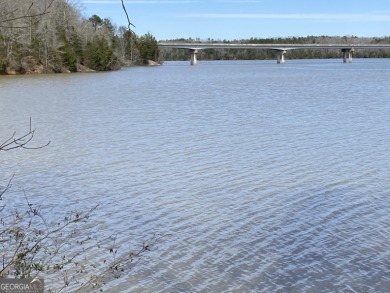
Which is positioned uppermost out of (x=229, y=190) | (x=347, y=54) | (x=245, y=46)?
(x=245, y=46)

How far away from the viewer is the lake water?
882 centimetres

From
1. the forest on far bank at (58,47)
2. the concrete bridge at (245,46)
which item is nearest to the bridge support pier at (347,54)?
the concrete bridge at (245,46)

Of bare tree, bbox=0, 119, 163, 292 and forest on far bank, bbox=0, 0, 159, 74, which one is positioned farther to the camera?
forest on far bank, bbox=0, 0, 159, 74

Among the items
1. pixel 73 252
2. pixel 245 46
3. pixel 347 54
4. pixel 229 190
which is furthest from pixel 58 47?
pixel 347 54

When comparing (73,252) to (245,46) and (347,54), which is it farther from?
(347,54)

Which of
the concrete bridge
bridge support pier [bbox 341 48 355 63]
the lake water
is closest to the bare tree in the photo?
the lake water

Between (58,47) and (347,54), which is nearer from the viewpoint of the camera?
(58,47)

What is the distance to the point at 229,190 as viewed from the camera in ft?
44.3

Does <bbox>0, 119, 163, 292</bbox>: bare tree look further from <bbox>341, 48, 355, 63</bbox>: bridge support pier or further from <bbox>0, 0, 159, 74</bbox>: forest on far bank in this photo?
<bbox>341, 48, 355, 63</bbox>: bridge support pier

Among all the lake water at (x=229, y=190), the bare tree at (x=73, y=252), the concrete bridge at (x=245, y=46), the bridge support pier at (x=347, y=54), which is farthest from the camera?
the bridge support pier at (x=347, y=54)

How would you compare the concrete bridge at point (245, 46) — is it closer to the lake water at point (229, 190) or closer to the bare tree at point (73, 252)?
the lake water at point (229, 190)

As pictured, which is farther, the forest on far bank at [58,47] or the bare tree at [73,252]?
the forest on far bank at [58,47]

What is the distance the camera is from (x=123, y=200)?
1276 cm

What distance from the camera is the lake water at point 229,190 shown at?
28.9ft
